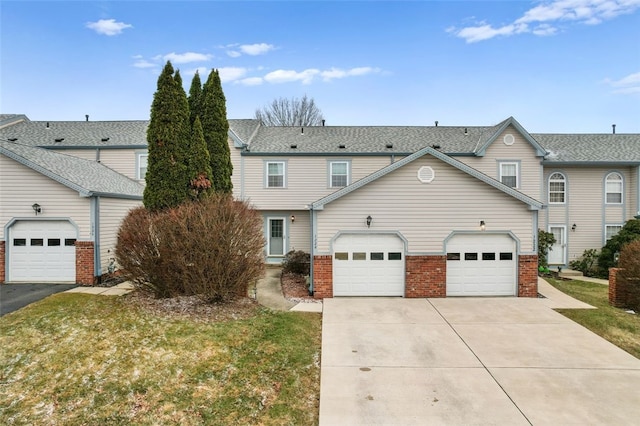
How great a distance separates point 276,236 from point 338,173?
4720 mm

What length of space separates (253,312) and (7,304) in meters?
7.09

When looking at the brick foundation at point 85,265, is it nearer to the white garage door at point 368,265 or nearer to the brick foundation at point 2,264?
the brick foundation at point 2,264

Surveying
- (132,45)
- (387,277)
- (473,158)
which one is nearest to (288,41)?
(132,45)

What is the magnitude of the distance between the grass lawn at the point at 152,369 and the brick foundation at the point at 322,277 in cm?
271

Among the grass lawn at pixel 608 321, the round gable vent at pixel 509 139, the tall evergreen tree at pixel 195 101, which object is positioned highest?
the tall evergreen tree at pixel 195 101

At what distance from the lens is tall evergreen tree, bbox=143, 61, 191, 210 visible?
36.7ft

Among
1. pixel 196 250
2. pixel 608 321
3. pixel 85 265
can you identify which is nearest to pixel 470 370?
pixel 608 321

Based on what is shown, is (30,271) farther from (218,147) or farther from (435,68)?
(435,68)

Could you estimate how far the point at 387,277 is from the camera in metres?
11.7

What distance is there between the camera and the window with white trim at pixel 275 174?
17.9 meters

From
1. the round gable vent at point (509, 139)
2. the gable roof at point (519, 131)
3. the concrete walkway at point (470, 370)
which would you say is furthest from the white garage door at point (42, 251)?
the round gable vent at point (509, 139)

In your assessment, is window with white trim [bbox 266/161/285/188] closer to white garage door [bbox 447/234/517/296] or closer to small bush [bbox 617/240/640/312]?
white garage door [bbox 447/234/517/296]

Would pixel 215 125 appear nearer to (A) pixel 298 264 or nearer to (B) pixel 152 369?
(A) pixel 298 264

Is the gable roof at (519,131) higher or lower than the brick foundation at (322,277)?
higher
